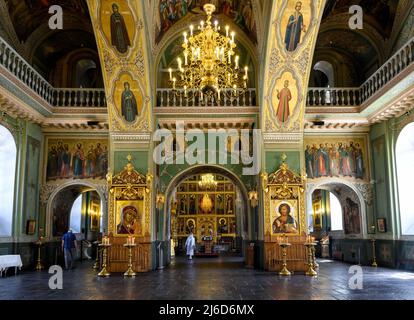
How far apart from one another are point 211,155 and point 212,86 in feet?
19.4

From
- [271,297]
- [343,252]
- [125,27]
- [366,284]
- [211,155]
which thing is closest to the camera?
[271,297]

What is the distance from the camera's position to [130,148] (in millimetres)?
13469

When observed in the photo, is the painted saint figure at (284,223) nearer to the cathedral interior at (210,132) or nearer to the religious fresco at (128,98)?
the cathedral interior at (210,132)

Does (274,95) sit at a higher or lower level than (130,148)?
higher

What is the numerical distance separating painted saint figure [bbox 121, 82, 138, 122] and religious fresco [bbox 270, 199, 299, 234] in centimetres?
528

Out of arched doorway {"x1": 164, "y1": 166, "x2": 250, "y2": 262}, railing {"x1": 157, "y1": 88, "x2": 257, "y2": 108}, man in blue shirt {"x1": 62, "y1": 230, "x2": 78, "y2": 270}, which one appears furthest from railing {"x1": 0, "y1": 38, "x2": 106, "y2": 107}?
arched doorway {"x1": 164, "y1": 166, "x2": 250, "y2": 262}

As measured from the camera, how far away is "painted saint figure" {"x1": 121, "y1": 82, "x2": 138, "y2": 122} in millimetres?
13070

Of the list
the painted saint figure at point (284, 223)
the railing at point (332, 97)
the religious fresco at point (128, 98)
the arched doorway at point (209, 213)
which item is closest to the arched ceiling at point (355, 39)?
the railing at point (332, 97)

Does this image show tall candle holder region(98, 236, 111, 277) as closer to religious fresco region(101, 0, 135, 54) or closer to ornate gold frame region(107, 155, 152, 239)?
ornate gold frame region(107, 155, 152, 239)

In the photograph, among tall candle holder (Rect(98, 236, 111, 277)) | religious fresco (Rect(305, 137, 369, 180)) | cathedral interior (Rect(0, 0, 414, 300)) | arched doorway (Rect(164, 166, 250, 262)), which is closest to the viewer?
tall candle holder (Rect(98, 236, 111, 277))

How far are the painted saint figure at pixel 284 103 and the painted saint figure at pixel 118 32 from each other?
4.95 meters

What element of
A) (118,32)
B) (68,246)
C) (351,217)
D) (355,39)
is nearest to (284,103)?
(355,39)
